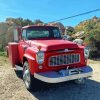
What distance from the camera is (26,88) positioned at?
8.67 metres

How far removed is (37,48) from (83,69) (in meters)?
1.55

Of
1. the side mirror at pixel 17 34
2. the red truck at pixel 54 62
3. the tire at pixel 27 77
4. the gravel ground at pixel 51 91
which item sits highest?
the side mirror at pixel 17 34

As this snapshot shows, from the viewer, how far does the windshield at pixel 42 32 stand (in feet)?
31.7

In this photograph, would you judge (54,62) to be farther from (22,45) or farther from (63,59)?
(22,45)

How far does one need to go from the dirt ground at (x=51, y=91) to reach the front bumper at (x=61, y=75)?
0.57 meters

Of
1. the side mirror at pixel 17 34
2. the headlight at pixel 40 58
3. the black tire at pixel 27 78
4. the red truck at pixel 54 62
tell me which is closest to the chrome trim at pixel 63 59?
the red truck at pixel 54 62

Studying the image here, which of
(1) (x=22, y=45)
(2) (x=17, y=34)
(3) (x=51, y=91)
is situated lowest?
(3) (x=51, y=91)

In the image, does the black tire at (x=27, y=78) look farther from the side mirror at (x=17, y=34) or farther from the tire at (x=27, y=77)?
the side mirror at (x=17, y=34)

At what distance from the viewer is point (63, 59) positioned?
26.7 feet

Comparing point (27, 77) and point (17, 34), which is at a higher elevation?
point (17, 34)

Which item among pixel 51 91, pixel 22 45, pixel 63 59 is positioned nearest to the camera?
pixel 63 59

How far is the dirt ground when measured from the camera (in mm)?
7805

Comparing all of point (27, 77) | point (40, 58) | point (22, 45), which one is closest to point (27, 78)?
point (27, 77)

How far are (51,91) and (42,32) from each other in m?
2.46
